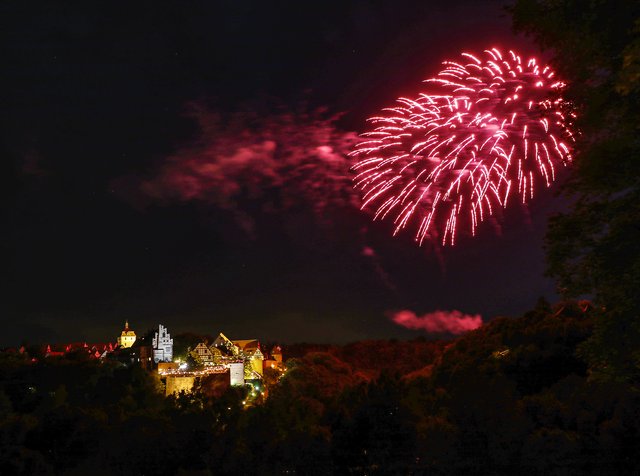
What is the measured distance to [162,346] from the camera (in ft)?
261

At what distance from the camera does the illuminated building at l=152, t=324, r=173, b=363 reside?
78.5 m

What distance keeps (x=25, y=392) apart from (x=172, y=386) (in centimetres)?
1939

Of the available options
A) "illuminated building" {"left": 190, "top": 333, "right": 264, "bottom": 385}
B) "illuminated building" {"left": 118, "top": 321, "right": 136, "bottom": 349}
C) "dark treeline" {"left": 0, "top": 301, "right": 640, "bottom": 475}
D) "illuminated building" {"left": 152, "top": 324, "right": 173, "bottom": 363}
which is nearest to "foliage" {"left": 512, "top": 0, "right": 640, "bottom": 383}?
"dark treeline" {"left": 0, "top": 301, "right": 640, "bottom": 475}

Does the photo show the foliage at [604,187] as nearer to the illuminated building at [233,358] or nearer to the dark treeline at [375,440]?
the dark treeline at [375,440]

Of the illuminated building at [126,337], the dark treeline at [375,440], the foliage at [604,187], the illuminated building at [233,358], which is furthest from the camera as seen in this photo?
the illuminated building at [126,337]

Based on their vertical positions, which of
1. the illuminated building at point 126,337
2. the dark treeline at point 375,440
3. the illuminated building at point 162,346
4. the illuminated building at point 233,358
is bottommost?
the dark treeline at point 375,440

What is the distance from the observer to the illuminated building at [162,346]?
258 feet

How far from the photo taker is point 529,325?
50844 millimetres

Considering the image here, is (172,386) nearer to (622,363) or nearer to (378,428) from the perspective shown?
(378,428)

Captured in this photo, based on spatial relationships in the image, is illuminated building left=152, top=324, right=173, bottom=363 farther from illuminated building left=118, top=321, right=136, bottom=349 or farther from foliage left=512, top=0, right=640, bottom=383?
foliage left=512, top=0, right=640, bottom=383

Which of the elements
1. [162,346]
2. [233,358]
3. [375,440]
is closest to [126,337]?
[162,346]

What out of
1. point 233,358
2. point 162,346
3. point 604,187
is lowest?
point 604,187

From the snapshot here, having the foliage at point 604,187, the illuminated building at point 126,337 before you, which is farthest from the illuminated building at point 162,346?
the foliage at point 604,187

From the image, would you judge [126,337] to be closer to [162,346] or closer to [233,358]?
[162,346]
